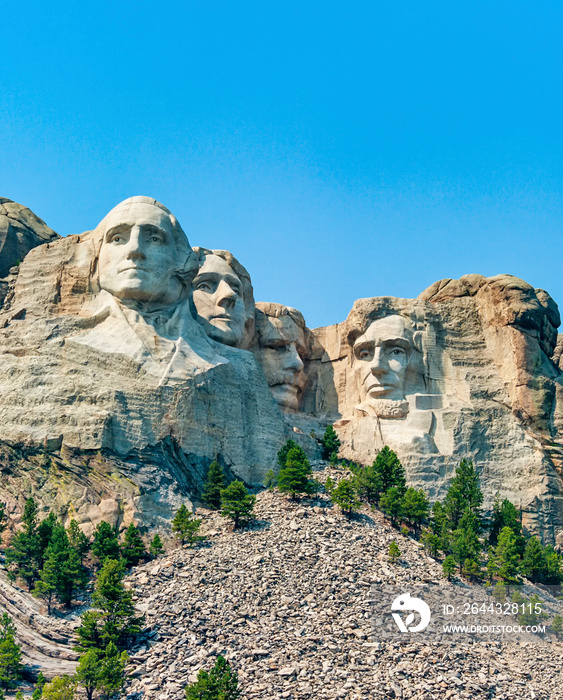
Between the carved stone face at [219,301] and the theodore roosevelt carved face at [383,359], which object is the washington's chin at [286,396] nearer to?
the theodore roosevelt carved face at [383,359]

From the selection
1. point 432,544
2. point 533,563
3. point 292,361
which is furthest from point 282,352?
point 533,563

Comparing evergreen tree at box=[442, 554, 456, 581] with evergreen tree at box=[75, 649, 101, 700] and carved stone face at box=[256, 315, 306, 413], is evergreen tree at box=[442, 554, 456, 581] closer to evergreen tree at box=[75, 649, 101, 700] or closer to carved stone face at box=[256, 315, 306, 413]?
evergreen tree at box=[75, 649, 101, 700]

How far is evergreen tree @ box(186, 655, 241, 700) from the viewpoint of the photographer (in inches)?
915

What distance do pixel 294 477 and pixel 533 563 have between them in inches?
234

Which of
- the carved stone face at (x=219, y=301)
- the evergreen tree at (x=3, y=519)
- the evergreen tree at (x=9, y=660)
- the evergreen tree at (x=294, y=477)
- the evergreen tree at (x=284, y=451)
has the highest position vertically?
the carved stone face at (x=219, y=301)

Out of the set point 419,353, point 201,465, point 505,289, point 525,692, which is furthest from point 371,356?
point 525,692

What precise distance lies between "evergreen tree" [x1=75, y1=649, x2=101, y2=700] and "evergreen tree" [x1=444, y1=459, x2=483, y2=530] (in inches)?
447

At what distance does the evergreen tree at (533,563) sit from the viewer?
31969 millimetres

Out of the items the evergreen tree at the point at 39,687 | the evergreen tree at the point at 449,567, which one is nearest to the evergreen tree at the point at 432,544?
the evergreen tree at the point at 449,567

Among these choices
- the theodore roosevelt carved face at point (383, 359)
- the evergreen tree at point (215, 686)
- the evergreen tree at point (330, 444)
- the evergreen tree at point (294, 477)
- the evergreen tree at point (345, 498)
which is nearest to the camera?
the evergreen tree at point (215, 686)

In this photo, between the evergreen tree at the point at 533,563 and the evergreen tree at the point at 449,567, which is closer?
the evergreen tree at the point at 449,567

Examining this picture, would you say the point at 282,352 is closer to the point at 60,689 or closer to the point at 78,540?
the point at 78,540

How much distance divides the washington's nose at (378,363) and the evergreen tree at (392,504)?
5.52 m

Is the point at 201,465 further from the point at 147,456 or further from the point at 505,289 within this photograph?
the point at 505,289
